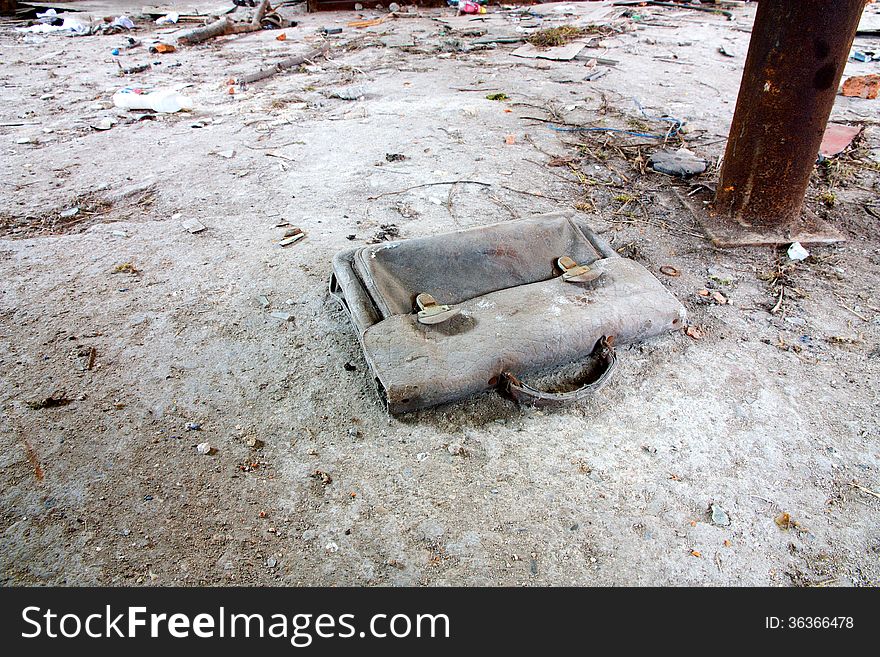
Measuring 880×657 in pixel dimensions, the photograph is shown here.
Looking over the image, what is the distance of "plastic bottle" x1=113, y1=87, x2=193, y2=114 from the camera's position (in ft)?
14.8

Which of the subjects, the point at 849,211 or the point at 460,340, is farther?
the point at 849,211

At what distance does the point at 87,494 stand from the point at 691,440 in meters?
1.79

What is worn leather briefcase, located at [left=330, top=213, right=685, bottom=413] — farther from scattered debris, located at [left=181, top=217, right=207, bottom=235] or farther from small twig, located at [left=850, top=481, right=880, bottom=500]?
scattered debris, located at [left=181, top=217, right=207, bottom=235]

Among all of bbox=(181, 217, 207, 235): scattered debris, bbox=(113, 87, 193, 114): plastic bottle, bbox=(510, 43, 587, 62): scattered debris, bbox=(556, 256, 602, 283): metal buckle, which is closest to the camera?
bbox=(556, 256, 602, 283): metal buckle

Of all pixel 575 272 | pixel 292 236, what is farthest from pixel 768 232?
pixel 292 236

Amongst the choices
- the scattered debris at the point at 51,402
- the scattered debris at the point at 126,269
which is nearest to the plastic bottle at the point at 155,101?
the scattered debris at the point at 126,269

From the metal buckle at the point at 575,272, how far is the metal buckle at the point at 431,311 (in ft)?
1.52

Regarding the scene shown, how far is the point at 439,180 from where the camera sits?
3291 mm

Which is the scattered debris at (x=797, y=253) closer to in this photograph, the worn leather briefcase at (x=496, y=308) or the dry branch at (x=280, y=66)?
the worn leather briefcase at (x=496, y=308)

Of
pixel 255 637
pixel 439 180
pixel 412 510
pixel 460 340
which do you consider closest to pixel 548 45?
pixel 439 180

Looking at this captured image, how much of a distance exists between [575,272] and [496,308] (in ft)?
1.26

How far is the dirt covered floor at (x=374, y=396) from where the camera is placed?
4.62ft

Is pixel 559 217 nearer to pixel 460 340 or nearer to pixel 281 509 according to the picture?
pixel 460 340

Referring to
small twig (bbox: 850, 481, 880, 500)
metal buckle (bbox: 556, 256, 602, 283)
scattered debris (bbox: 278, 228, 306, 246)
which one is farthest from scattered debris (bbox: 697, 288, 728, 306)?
scattered debris (bbox: 278, 228, 306, 246)
